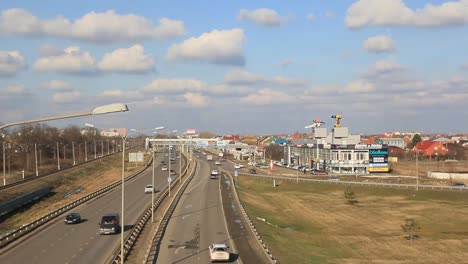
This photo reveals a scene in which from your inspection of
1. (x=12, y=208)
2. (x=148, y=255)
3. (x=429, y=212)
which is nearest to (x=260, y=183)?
(x=429, y=212)

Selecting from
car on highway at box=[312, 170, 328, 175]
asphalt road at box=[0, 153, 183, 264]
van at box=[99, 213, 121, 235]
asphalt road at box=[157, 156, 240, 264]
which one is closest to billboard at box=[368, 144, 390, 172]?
car on highway at box=[312, 170, 328, 175]

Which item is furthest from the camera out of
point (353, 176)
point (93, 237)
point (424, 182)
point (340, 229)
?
point (353, 176)

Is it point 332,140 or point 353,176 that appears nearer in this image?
point 353,176

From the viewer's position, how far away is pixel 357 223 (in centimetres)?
7056

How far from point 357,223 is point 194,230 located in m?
27.5

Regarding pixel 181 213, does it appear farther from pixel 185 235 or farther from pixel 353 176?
pixel 353 176

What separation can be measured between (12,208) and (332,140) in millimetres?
122618

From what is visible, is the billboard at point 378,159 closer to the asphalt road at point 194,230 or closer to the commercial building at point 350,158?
the commercial building at point 350,158

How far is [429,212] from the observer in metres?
81.3

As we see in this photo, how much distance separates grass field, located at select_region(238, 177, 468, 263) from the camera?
48.7 meters

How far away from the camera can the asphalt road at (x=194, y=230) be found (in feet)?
133

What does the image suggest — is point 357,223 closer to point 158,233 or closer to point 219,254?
point 158,233

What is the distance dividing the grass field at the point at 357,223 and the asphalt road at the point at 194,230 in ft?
15.8

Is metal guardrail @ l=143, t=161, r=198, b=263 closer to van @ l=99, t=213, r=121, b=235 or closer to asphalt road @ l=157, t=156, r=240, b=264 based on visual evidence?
asphalt road @ l=157, t=156, r=240, b=264
